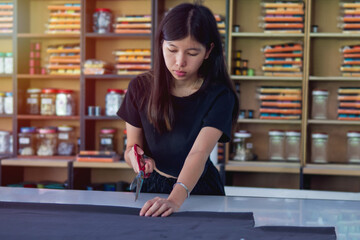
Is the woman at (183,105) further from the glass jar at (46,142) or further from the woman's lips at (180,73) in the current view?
the glass jar at (46,142)

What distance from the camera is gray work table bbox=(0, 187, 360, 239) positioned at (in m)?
1.12

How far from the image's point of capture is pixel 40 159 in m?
3.70

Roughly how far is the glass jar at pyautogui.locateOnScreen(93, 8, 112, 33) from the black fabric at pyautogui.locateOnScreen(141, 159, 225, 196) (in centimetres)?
247

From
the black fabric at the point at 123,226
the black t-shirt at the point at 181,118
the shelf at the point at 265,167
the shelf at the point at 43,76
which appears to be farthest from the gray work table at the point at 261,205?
the shelf at the point at 43,76

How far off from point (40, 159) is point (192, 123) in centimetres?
251

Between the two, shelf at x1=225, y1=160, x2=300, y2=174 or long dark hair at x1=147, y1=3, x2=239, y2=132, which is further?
shelf at x1=225, y1=160, x2=300, y2=174

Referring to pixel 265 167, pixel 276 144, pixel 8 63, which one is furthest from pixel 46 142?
pixel 276 144

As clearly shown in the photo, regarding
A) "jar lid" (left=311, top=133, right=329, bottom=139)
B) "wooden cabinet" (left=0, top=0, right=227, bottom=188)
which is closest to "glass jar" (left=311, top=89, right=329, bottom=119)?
"jar lid" (left=311, top=133, right=329, bottom=139)

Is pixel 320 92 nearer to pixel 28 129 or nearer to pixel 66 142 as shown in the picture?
pixel 66 142

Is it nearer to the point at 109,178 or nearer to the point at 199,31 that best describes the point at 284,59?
the point at 109,178

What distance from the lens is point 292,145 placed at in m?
3.78

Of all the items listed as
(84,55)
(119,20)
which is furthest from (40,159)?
(119,20)

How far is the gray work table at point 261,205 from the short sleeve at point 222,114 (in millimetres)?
222

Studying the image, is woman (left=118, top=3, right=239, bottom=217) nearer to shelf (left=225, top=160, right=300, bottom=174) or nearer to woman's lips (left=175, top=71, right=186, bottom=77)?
woman's lips (left=175, top=71, right=186, bottom=77)
